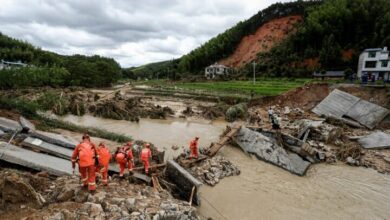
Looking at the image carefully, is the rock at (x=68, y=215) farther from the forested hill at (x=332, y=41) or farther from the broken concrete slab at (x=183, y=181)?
the forested hill at (x=332, y=41)

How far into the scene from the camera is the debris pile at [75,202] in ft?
18.1

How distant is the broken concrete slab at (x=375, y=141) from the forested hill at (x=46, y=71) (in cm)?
3915

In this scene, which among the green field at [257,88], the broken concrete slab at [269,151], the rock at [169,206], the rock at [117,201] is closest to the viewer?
the rock at [117,201]

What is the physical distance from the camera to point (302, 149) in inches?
510

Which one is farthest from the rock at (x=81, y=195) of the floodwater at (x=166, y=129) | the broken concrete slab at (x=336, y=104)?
the broken concrete slab at (x=336, y=104)

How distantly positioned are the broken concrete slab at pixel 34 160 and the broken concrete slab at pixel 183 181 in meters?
3.29

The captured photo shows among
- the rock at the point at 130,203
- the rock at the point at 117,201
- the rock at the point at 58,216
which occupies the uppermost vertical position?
the rock at the point at 58,216

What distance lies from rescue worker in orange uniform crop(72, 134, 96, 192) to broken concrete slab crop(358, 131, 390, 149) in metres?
15.4

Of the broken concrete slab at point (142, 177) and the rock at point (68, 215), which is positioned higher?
the rock at point (68, 215)

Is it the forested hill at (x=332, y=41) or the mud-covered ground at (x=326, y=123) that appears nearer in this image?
the mud-covered ground at (x=326, y=123)

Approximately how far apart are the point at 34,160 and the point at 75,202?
3.34 metres

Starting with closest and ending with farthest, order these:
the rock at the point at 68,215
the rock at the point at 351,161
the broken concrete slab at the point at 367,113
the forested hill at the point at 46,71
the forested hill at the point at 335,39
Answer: the rock at the point at 68,215
the rock at the point at 351,161
the broken concrete slab at the point at 367,113
the forested hill at the point at 46,71
the forested hill at the point at 335,39

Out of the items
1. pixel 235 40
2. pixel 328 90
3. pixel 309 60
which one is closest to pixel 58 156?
pixel 328 90

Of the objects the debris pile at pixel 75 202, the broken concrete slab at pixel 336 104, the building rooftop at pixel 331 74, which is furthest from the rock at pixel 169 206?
the building rooftop at pixel 331 74
